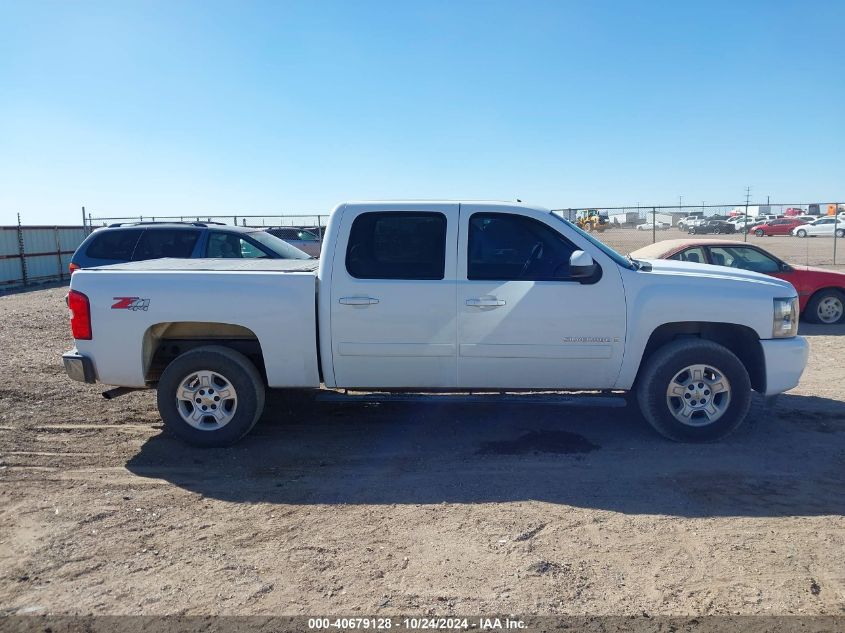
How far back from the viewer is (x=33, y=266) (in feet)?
74.3

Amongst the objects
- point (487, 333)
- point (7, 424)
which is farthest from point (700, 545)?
point (7, 424)

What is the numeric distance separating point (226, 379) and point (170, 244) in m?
6.06

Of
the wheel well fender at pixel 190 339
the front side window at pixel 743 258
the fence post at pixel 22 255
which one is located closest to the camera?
the wheel well fender at pixel 190 339

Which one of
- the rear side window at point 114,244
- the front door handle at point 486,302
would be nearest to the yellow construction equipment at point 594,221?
the rear side window at point 114,244

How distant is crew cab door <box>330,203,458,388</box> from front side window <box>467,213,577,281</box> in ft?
0.64

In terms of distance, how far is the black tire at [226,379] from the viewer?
18.3ft

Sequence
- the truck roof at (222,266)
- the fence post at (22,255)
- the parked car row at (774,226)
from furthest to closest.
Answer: the parked car row at (774,226) < the fence post at (22,255) < the truck roof at (222,266)

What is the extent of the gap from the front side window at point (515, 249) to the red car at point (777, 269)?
5.55 m

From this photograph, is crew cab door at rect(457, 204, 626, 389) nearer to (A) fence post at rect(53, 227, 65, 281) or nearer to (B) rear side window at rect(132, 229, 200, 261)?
(B) rear side window at rect(132, 229, 200, 261)

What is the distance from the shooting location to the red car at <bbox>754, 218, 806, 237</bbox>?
49.8m

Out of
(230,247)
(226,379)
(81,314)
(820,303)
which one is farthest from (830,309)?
(81,314)

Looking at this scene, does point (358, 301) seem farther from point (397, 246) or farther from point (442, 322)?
point (442, 322)

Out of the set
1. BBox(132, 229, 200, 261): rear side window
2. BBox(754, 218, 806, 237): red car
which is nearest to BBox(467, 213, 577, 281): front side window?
BBox(132, 229, 200, 261): rear side window

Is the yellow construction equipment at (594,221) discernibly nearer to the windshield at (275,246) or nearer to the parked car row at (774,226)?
the parked car row at (774,226)
